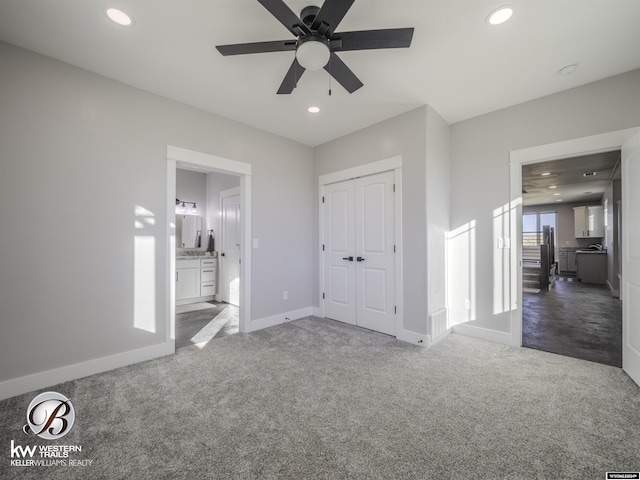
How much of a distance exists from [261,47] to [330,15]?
53 cm

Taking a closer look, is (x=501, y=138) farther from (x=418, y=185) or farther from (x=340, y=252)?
(x=340, y=252)

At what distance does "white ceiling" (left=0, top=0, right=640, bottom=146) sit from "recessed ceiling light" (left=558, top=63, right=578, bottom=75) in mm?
47

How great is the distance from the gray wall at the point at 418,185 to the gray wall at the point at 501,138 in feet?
0.79

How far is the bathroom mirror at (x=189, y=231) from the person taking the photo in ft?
19.1

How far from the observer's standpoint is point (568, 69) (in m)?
2.52

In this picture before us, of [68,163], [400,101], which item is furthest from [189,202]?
[400,101]

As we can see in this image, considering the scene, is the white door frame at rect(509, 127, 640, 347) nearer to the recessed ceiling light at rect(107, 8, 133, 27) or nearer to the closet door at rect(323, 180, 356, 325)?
the closet door at rect(323, 180, 356, 325)

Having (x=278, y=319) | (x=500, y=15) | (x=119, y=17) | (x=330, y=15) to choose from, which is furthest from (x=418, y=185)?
(x=119, y=17)

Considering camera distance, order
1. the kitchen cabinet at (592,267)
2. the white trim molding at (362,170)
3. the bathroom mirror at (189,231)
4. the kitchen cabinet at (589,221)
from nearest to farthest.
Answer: the white trim molding at (362,170)
the bathroom mirror at (189,231)
the kitchen cabinet at (592,267)
the kitchen cabinet at (589,221)

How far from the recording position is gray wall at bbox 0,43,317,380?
2.18 metres

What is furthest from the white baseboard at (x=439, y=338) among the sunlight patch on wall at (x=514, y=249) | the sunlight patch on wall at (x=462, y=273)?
the sunlight patch on wall at (x=514, y=249)

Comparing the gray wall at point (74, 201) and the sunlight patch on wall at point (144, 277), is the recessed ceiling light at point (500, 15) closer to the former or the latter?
the gray wall at point (74, 201)

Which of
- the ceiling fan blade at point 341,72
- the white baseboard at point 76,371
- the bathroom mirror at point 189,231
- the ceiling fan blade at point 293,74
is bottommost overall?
the white baseboard at point 76,371

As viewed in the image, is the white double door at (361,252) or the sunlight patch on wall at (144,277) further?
the white double door at (361,252)
